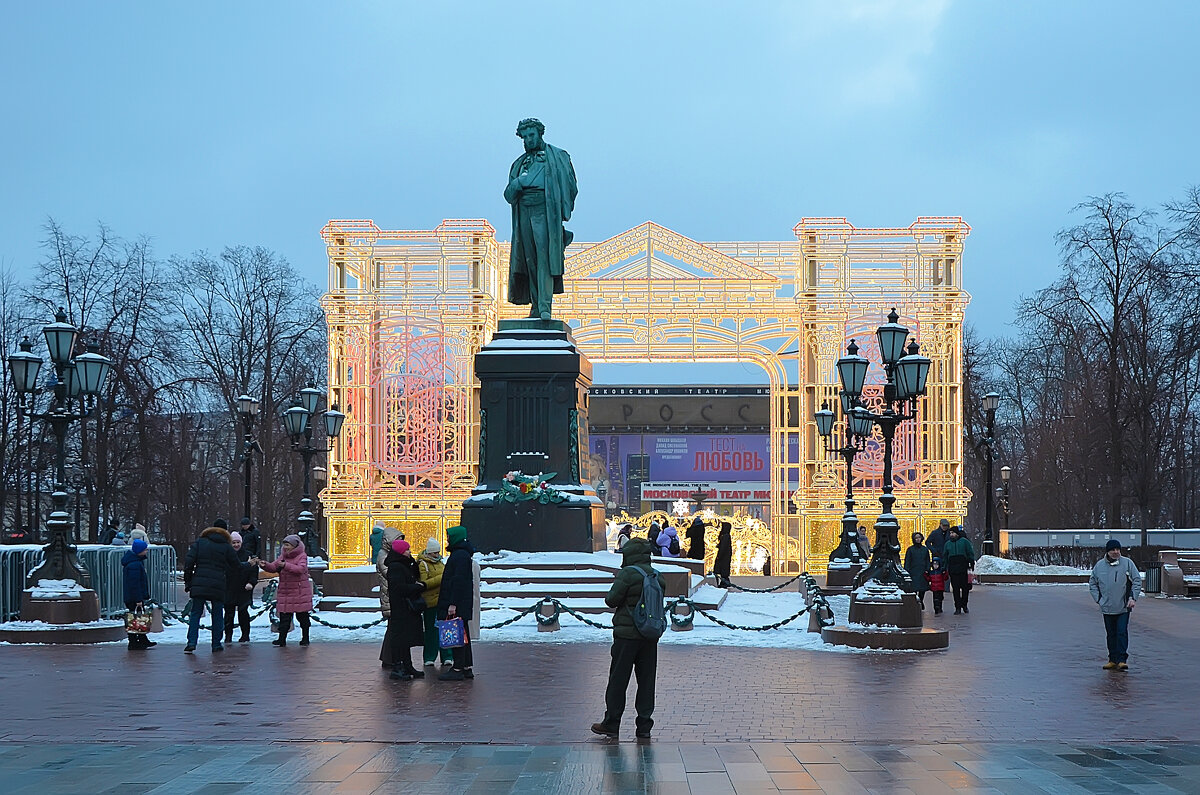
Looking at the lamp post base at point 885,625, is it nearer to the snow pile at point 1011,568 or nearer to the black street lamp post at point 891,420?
the black street lamp post at point 891,420

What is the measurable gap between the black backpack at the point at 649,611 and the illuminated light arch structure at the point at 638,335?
29.4m

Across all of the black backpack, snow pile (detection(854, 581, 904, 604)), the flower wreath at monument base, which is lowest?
snow pile (detection(854, 581, 904, 604))

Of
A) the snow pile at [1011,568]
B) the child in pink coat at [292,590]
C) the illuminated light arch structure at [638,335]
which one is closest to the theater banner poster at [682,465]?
the illuminated light arch structure at [638,335]

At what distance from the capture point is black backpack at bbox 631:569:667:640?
11086 mm

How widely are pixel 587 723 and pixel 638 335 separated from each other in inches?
1216

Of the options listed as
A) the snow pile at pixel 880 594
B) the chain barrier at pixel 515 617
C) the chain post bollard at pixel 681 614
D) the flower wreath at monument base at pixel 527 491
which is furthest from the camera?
the flower wreath at monument base at pixel 527 491

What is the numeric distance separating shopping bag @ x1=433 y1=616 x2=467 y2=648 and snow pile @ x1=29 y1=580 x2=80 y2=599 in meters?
7.80

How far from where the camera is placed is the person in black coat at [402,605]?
1508cm

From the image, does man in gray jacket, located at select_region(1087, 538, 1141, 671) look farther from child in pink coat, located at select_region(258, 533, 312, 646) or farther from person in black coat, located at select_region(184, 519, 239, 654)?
person in black coat, located at select_region(184, 519, 239, 654)

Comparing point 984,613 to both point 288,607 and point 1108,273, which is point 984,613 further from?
point 1108,273

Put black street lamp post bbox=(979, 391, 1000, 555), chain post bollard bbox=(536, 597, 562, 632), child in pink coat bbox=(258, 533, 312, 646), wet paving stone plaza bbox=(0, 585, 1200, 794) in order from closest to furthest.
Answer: wet paving stone plaza bbox=(0, 585, 1200, 794), child in pink coat bbox=(258, 533, 312, 646), chain post bollard bbox=(536, 597, 562, 632), black street lamp post bbox=(979, 391, 1000, 555)

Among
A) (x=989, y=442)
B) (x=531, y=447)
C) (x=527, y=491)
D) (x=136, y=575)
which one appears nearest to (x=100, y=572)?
(x=136, y=575)

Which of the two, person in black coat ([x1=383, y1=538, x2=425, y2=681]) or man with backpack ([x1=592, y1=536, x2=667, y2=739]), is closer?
man with backpack ([x1=592, y1=536, x2=667, y2=739])

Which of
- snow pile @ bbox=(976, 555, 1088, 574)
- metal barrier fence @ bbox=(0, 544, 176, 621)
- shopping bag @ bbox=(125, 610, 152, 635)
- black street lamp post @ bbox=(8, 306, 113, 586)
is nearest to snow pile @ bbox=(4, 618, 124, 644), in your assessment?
black street lamp post @ bbox=(8, 306, 113, 586)
